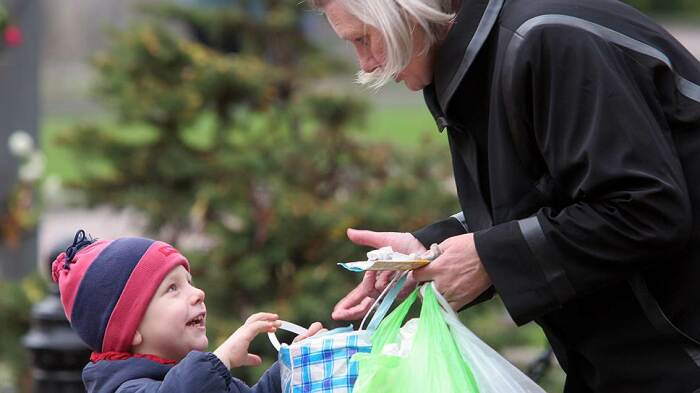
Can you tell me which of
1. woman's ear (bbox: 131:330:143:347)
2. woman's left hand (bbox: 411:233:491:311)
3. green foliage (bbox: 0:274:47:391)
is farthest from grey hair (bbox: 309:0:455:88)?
green foliage (bbox: 0:274:47:391)

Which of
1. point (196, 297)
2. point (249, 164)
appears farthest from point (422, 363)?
point (249, 164)

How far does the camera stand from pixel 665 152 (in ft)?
7.42

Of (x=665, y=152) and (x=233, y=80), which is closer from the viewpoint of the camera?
(x=665, y=152)

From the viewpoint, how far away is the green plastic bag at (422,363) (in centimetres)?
245

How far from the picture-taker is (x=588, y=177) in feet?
7.43

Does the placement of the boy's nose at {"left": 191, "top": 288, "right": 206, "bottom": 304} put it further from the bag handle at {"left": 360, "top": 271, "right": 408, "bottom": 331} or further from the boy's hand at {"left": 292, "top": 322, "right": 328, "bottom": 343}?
the bag handle at {"left": 360, "top": 271, "right": 408, "bottom": 331}

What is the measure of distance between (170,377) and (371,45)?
0.78m

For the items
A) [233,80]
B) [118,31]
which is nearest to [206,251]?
[233,80]

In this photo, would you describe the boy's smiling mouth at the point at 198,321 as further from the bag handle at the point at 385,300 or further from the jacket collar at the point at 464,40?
the jacket collar at the point at 464,40

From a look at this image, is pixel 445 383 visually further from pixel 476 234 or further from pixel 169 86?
pixel 169 86

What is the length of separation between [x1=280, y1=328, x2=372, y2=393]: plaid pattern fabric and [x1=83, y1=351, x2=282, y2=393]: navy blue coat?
0.46ft

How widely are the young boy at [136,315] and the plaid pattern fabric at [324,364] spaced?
14cm

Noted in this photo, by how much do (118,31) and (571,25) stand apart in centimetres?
453

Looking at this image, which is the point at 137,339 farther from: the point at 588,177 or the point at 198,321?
the point at 588,177
